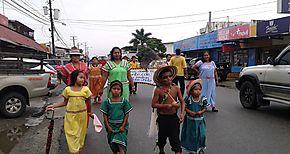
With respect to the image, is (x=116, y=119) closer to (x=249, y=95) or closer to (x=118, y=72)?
(x=118, y=72)

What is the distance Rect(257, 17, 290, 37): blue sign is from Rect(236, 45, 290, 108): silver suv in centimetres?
878

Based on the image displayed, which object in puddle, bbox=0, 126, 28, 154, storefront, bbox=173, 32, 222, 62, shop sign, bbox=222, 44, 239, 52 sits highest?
storefront, bbox=173, 32, 222, 62

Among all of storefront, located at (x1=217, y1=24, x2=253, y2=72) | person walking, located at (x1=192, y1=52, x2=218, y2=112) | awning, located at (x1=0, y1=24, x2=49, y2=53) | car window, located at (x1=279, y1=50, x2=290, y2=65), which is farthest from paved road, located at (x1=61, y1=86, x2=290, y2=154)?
storefront, located at (x1=217, y1=24, x2=253, y2=72)

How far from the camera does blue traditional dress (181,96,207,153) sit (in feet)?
13.6

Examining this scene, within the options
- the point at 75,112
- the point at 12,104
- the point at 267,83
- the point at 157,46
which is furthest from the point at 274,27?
the point at 157,46

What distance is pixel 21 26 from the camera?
3494cm

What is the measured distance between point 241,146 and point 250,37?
50.6 ft

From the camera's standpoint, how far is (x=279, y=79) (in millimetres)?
7199

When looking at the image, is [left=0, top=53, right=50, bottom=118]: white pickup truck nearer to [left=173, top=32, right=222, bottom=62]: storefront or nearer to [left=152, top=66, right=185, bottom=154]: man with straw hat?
[left=152, top=66, right=185, bottom=154]: man with straw hat

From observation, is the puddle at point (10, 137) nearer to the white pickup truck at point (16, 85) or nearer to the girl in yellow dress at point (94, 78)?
the white pickup truck at point (16, 85)

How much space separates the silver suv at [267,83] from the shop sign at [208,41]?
16.9 m

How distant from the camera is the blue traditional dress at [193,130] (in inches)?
163

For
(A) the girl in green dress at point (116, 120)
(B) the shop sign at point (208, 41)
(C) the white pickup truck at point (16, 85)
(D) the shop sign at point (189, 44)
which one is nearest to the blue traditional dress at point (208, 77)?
(A) the girl in green dress at point (116, 120)

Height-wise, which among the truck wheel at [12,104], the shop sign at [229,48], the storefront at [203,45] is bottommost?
the truck wheel at [12,104]
